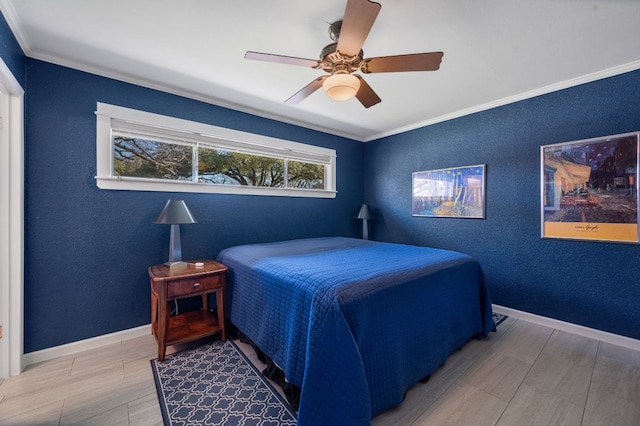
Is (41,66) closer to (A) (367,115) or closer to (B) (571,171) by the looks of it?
(A) (367,115)

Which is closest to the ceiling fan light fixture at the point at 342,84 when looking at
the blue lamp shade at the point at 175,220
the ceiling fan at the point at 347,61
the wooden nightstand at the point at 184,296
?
the ceiling fan at the point at 347,61

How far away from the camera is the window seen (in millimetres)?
2289

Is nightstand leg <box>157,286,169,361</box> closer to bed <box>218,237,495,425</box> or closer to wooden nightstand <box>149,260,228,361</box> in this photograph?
wooden nightstand <box>149,260,228,361</box>

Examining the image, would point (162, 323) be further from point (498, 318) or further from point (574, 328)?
point (574, 328)

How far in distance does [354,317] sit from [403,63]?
1.51 metres

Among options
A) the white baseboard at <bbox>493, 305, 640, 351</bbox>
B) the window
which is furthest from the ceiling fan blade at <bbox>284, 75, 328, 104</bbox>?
the white baseboard at <bbox>493, 305, 640, 351</bbox>

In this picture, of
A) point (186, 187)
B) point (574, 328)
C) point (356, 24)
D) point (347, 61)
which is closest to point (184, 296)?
point (186, 187)

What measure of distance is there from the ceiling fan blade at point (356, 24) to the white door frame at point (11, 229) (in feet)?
6.98

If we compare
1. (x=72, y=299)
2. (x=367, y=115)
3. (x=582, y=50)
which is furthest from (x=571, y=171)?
(x=72, y=299)

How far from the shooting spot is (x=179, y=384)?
1.72 metres

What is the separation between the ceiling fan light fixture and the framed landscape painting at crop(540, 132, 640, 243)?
2200mm

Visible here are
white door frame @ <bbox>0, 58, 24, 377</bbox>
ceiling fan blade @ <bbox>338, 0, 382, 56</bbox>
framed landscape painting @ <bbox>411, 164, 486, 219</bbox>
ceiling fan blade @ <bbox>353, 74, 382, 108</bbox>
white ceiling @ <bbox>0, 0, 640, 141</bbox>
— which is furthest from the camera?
framed landscape painting @ <bbox>411, 164, 486, 219</bbox>

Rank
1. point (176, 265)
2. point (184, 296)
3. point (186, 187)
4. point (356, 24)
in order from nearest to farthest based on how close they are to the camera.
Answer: point (356, 24) → point (184, 296) → point (176, 265) → point (186, 187)

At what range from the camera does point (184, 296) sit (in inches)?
81.6
